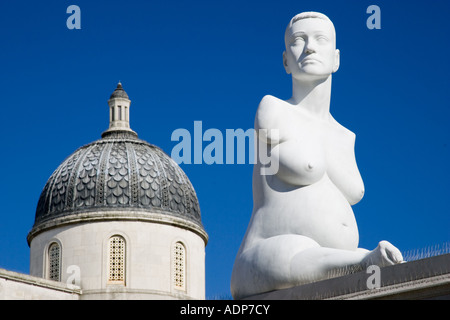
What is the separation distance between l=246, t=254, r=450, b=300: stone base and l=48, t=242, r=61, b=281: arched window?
36656 millimetres

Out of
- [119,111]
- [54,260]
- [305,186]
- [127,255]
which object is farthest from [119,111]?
[305,186]

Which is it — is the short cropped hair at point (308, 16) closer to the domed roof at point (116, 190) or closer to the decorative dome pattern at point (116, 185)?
the domed roof at point (116, 190)

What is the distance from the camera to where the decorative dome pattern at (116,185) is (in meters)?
51.0

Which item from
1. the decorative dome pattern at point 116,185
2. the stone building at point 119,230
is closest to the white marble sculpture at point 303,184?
the stone building at point 119,230

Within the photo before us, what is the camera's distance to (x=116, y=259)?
50781mm

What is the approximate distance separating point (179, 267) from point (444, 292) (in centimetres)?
3882

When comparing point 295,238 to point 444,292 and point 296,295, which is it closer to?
point 296,295

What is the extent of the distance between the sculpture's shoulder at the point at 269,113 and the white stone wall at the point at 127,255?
110 feet

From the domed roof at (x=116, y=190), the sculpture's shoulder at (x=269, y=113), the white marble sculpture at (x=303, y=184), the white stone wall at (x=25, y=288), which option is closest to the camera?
the white marble sculpture at (x=303, y=184)

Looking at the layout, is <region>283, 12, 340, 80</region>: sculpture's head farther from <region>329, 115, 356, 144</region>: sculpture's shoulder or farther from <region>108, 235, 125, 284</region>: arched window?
<region>108, 235, 125, 284</region>: arched window

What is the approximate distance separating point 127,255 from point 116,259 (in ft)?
1.84

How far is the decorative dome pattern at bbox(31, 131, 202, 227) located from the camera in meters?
51.0
